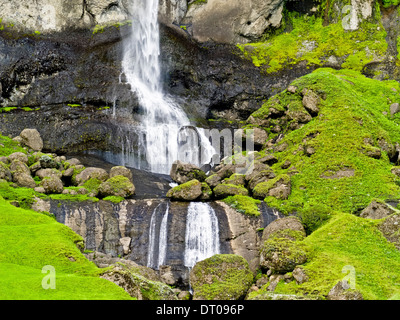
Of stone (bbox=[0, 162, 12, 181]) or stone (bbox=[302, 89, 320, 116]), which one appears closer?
stone (bbox=[0, 162, 12, 181])

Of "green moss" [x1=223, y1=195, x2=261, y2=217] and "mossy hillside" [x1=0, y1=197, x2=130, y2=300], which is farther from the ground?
"green moss" [x1=223, y1=195, x2=261, y2=217]

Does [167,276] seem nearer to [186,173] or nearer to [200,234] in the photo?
[200,234]

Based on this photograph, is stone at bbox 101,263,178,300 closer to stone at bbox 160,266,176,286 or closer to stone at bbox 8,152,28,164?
stone at bbox 160,266,176,286

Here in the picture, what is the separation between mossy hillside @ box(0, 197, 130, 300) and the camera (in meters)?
8.43

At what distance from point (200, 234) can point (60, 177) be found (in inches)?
380

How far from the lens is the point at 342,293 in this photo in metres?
11.8

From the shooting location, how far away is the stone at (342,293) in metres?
11.4

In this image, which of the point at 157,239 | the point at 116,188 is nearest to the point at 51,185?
the point at 116,188

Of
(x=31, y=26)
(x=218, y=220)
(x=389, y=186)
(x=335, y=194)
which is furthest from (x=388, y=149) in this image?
(x=31, y=26)

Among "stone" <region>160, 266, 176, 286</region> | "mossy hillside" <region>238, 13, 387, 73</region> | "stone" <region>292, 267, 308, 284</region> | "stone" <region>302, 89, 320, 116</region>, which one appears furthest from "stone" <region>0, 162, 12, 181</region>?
"mossy hillside" <region>238, 13, 387, 73</region>

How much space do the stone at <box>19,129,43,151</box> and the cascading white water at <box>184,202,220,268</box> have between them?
1434cm

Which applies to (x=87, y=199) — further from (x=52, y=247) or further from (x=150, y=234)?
(x=52, y=247)

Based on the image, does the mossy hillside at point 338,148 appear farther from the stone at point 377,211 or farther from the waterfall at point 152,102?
the waterfall at point 152,102
